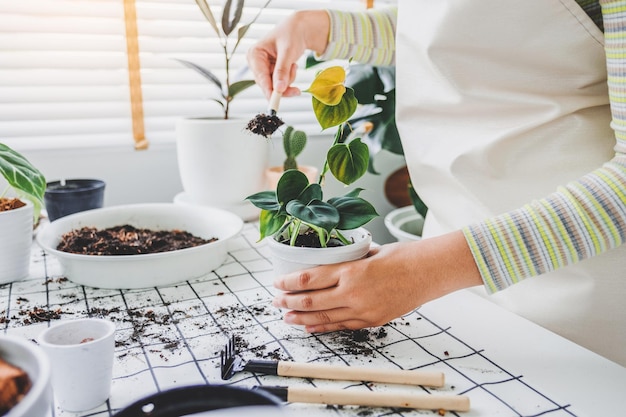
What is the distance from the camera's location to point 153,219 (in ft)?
3.61

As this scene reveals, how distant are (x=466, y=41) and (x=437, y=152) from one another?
0.60 ft

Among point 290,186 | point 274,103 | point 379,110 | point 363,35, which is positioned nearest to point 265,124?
point 274,103

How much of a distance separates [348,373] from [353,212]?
21 cm

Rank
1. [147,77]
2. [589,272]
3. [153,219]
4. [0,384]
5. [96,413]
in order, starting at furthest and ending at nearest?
1. [147,77]
2. [153,219]
3. [589,272]
4. [96,413]
5. [0,384]

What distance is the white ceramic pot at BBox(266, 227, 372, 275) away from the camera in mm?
685

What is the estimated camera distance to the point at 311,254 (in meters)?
0.69

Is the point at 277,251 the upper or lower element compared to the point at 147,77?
lower

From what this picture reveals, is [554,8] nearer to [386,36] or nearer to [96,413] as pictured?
[386,36]

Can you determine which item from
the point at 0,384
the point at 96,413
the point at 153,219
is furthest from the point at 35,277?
the point at 0,384

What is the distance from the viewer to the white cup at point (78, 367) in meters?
0.51

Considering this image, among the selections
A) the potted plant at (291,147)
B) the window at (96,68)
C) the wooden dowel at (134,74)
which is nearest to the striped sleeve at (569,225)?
the potted plant at (291,147)

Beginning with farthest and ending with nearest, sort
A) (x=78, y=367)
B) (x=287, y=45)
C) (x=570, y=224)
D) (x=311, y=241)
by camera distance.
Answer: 1. (x=287, y=45)
2. (x=311, y=241)
3. (x=570, y=224)
4. (x=78, y=367)

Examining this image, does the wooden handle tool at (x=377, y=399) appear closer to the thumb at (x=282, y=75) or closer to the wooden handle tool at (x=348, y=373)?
the wooden handle tool at (x=348, y=373)

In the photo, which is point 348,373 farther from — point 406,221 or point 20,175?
point 406,221
